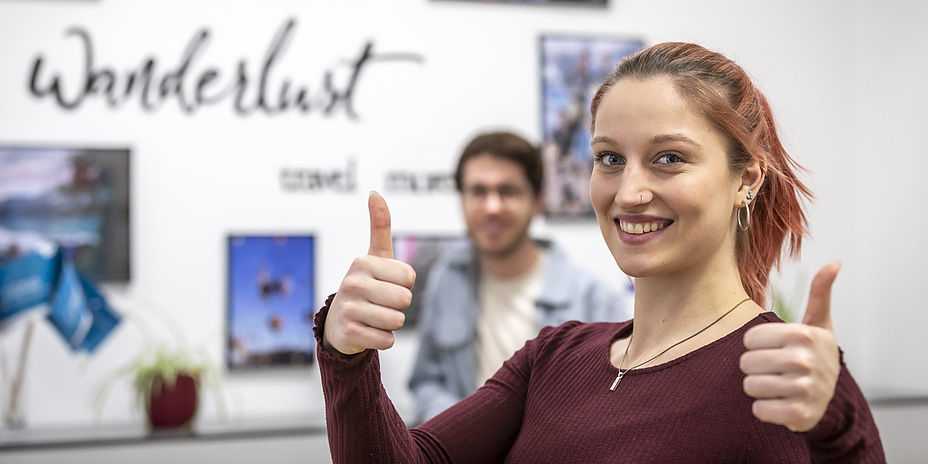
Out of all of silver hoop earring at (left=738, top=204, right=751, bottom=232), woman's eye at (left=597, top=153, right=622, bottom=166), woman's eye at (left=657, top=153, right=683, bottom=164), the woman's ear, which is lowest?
silver hoop earring at (left=738, top=204, right=751, bottom=232)

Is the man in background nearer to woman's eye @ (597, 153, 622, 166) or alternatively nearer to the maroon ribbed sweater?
the maroon ribbed sweater

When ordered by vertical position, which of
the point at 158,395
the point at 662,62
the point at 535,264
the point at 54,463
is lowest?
the point at 54,463

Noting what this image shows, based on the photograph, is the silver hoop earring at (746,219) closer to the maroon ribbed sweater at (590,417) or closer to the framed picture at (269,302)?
the maroon ribbed sweater at (590,417)

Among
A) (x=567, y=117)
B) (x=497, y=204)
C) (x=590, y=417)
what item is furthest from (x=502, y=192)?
(x=590, y=417)

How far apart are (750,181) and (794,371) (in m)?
0.45

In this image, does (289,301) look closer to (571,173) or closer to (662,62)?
(571,173)

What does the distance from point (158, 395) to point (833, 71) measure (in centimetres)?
299

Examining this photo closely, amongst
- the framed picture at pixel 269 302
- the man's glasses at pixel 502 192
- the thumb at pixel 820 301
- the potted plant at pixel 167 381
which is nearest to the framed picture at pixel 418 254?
the framed picture at pixel 269 302

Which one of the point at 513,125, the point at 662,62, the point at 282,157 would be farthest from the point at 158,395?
the point at 662,62

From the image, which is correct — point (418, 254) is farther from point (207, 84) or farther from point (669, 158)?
point (669, 158)

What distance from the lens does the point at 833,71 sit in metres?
3.54

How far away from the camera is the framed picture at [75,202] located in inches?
112

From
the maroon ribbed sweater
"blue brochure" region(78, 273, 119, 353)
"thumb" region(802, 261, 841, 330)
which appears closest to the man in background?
"blue brochure" region(78, 273, 119, 353)

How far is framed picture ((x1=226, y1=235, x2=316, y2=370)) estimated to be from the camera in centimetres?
297
